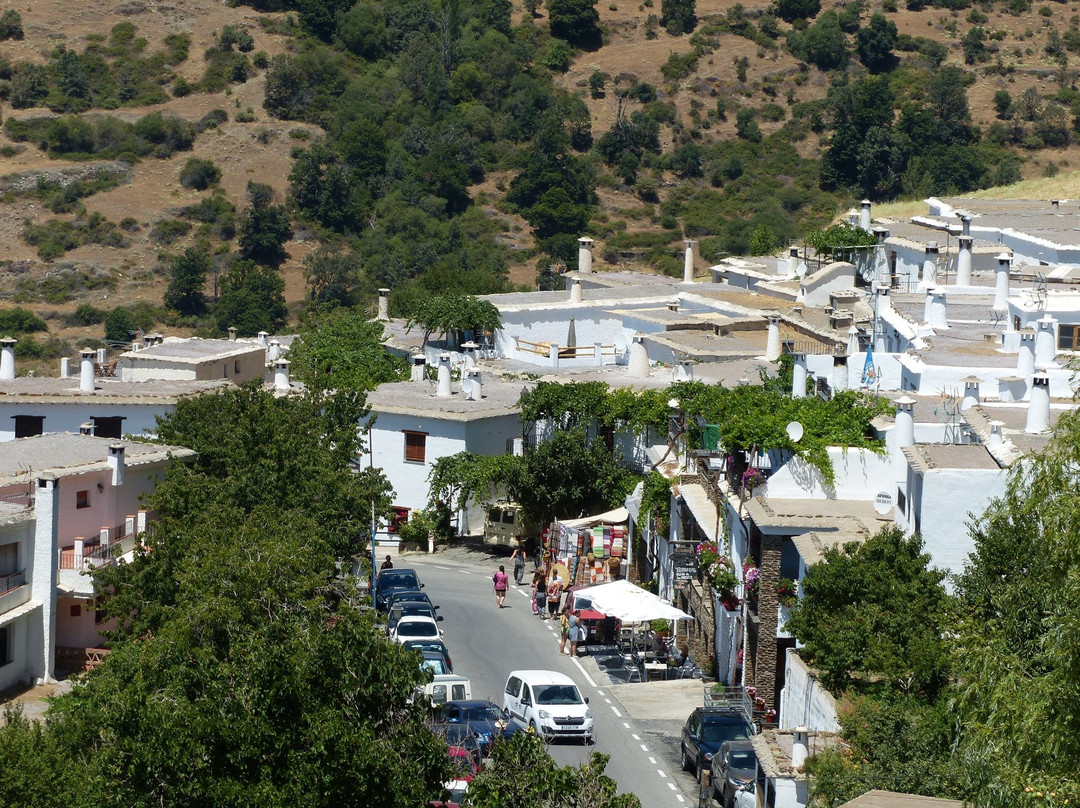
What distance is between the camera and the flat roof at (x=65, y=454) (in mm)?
46844

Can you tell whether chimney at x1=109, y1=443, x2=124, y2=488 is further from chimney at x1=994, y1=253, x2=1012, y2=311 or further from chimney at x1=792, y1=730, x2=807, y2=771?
chimney at x1=994, y1=253, x2=1012, y2=311

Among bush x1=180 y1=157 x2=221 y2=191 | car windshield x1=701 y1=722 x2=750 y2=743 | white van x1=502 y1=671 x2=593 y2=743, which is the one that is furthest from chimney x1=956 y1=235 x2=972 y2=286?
bush x1=180 y1=157 x2=221 y2=191

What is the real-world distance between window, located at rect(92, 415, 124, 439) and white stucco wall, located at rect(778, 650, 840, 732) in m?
26.7

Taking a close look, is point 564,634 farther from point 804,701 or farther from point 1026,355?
point 1026,355

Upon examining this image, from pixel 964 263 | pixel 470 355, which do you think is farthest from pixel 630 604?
pixel 964 263

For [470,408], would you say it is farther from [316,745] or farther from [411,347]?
[316,745]

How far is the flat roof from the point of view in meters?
46.8

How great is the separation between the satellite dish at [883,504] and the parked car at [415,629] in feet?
34.4

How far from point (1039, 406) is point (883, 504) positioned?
3.74 meters

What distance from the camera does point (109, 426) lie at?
5656cm

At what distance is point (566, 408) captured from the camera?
56500 millimetres

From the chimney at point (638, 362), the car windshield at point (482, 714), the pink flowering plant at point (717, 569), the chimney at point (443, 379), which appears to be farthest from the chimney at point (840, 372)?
the chimney at point (443, 379)

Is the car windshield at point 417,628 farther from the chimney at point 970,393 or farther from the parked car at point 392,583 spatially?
the chimney at point 970,393

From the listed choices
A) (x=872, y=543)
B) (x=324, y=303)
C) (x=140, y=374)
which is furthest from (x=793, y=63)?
(x=872, y=543)
